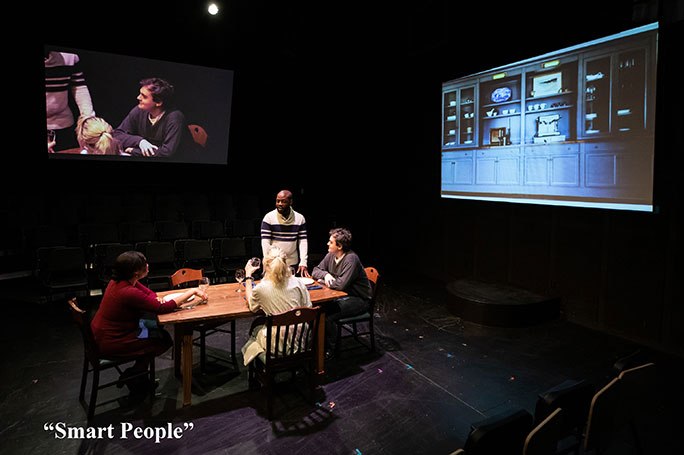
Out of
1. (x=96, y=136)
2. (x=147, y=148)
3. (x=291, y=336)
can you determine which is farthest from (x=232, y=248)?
(x=291, y=336)

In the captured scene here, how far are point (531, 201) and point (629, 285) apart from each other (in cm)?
145

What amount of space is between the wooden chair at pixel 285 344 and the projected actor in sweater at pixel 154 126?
537 cm

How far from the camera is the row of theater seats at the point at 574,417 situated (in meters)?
1.65

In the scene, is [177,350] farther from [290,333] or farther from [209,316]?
[290,333]

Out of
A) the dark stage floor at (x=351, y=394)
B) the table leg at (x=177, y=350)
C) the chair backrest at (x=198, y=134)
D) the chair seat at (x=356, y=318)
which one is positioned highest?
the chair backrest at (x=198, y=134)

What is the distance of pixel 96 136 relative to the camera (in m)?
6.77

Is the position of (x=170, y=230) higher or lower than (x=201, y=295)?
higher

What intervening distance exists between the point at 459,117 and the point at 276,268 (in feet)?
14.4

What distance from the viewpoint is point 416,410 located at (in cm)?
308

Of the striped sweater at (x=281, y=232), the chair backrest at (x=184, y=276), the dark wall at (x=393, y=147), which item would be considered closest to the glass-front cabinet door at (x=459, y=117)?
the dark wall at (x=393, y=147)

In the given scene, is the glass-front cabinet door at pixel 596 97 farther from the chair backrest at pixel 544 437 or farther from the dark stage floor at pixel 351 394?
the chair backrest at pixel 544 437

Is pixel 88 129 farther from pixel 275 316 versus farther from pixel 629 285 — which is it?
pixel 629 285

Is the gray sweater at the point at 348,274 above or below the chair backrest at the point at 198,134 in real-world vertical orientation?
below

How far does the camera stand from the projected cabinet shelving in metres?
4.13
